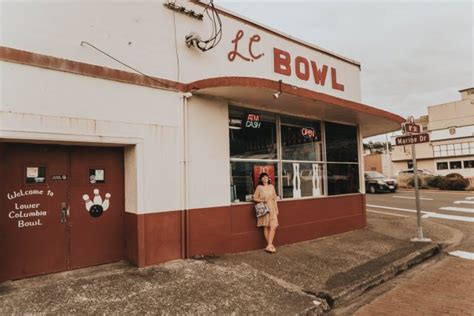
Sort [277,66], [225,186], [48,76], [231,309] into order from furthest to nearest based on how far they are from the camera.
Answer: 1. [277,66]
2. [225,186]
3. [48,76]
4. [231,309]

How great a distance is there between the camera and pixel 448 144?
34.2 m

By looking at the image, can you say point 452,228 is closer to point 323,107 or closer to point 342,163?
point 342,163

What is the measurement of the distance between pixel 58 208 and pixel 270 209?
3.98 m

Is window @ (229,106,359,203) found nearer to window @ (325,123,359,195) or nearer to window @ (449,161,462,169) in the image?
window @ (325,123,359,195)

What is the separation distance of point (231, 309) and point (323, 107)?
16.6 ft

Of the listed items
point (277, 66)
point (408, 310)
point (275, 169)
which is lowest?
point (408, 310)

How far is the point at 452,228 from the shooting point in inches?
385

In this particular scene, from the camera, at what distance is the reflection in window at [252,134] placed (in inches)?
265

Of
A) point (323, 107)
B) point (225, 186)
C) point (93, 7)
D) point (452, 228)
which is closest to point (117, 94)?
point (93, 7)

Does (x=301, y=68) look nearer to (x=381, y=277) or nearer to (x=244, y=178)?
(x=244, y=178)

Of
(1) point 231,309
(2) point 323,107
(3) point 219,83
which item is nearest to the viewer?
(1) point 231,309

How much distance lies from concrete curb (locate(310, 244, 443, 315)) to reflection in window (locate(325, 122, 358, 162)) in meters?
3.16

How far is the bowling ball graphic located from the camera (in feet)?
17.5

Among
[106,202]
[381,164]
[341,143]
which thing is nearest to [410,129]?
[341,143]
